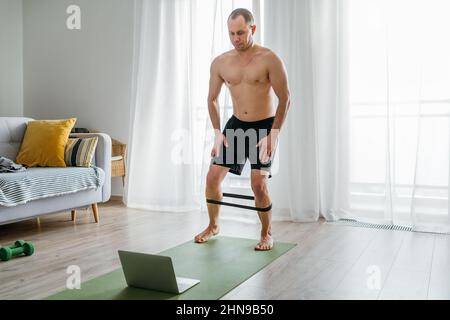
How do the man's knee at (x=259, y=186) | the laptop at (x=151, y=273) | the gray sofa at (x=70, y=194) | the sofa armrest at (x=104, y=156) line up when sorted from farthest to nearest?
the sofa armrest at (x=104, y=156) → the gray sofa at (x=70, y=194) → the man's knee at (x=259, y=186) → the laptop at (x=151, y=273)

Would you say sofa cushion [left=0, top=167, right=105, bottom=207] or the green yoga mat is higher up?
sofa cushion [left=0, top=167, right=105, bottom=207]

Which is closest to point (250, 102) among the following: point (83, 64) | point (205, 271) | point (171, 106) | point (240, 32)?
point (240, 32)

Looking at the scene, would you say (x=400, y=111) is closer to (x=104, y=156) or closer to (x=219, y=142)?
(x=219, y=142)

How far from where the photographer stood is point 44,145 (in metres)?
3.28

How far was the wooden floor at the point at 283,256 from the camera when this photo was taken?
6.14 ft

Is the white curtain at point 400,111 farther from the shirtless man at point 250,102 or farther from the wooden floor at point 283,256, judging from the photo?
the shirtless man at point 250,102

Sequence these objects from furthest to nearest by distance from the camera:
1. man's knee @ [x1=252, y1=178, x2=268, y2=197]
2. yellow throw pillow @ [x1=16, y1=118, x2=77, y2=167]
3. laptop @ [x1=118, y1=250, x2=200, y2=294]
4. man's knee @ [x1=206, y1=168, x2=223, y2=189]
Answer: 1. yellow throw pillow @ [x1=16, y1=118, x2=77, y2=167]
2. man's knee @ [x1=206, y1=168, x2=223, y2=189]
3. man's knee @ [x1=252, y1=178, x2=268, y2=197]
4. laptop @ [x1=118, y1=250, x2=200, y2=294]

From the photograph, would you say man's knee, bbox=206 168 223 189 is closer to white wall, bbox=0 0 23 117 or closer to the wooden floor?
the wooden floor

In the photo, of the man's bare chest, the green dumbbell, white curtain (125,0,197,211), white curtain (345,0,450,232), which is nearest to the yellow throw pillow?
white curtain (125,0,197,211)

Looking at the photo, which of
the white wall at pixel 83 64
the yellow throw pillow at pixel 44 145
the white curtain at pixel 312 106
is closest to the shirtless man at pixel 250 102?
the white curtain at pixel 312 106

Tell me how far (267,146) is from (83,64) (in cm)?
296

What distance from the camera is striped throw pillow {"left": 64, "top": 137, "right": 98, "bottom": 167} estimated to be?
128 inches

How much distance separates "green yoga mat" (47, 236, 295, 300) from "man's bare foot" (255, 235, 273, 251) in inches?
1.3

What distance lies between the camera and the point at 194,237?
9.43 ft
